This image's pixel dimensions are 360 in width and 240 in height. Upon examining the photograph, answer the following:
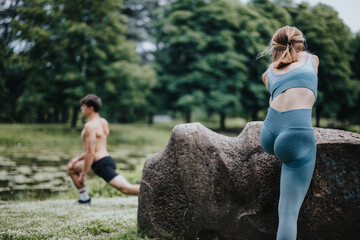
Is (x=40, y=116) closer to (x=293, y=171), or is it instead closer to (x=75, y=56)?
(x=75, y=56)

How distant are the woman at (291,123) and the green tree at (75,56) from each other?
18285 mm

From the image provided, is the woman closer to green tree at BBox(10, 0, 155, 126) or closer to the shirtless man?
the shirtless man

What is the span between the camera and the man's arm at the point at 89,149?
18.2 ft

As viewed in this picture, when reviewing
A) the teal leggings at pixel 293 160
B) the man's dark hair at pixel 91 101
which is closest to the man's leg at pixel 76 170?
the man's dark hair at pixel 91 101

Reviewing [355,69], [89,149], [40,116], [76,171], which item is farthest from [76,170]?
[355,69]

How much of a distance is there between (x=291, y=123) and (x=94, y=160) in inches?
155

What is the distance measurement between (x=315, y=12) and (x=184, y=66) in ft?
41.1

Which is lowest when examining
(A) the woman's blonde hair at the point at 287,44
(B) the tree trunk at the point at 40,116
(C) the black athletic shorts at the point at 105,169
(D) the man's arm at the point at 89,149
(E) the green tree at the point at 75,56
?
(C) the black athletic shorts at the point at 105,169

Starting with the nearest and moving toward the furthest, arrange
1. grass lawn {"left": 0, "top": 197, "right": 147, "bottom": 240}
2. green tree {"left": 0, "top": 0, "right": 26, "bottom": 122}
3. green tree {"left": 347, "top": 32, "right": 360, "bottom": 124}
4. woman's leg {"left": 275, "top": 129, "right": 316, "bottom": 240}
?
woman's leg {"left": 275, "top": 129, "right": 316, "bottom": 240}
grass lawn {"left": 0, "top": 197, "right": 147, "bottom": 240}
green tree {"left": 0, "top": 0, "right": 26, "bottom": 122}
green tree {"left": 347, "top": 32, "right": 360, "bottom": 124}

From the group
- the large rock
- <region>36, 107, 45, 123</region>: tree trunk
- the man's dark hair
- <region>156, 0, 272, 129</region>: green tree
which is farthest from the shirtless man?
<region>36, 107, 45, 123</region>: tree trunk

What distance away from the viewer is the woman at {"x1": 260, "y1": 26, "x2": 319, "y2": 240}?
8.81ft

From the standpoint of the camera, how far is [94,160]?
5676 mm

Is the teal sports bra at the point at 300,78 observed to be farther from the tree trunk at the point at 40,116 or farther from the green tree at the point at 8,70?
the tree trunk at the point at 40,116

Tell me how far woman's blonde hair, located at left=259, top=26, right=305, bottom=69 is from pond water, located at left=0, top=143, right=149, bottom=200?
6.19 metres
